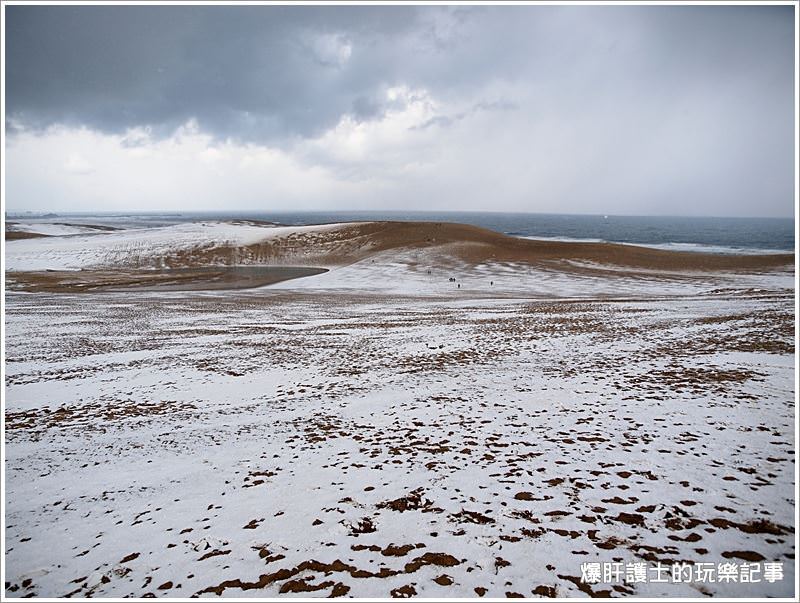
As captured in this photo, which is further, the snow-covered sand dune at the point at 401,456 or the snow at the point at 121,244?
the snow at the point at 121,244

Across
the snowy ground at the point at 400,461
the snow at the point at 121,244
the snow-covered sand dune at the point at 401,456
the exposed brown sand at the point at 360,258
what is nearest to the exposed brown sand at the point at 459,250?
the exposed brown sand at the point at 360,258

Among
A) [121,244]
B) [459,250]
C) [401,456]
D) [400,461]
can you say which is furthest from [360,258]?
[400,461]

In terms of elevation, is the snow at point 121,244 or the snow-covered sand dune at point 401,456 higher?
the snow at point 121,244

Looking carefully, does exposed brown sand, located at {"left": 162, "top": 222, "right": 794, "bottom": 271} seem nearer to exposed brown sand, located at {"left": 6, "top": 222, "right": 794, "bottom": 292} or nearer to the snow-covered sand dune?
exposed brown sand, located at {"left": 6, "top": 222, "right": 794, "bottom": 292}

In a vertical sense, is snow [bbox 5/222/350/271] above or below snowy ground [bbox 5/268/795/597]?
above

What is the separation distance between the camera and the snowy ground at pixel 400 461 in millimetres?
6754

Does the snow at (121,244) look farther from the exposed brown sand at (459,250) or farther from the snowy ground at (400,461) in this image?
the snowy ground at (400,461)

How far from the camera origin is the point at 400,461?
1007cm

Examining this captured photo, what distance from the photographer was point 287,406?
45.9 ft

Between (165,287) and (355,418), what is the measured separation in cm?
4452

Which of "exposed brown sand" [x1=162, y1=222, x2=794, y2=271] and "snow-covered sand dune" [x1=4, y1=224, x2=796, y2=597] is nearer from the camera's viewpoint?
"snow-covered sand dune" [x1=4, y1=224, x2=796, y2=597]

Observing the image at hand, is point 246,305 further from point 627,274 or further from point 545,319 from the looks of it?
point 627,274

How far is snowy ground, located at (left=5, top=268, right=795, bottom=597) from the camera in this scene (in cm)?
675

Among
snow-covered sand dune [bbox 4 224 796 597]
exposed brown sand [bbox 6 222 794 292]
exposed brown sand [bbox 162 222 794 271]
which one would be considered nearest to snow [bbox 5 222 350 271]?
exposed brown sand [bbox 6 222 794 292]
